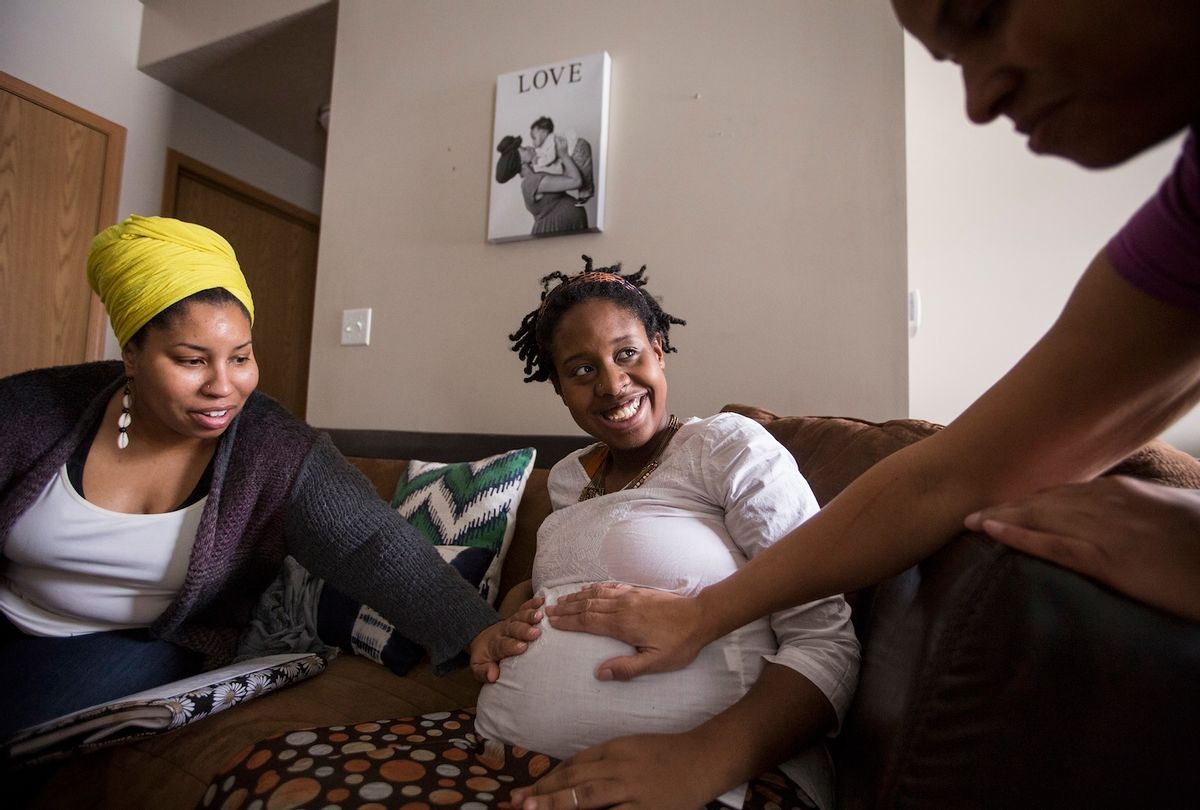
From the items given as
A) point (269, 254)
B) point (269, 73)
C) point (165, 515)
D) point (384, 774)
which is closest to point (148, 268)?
point (165, 515)

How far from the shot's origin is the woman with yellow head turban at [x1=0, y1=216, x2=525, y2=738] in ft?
3.88

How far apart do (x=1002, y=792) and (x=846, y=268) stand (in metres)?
1.33

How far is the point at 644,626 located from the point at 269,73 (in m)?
3.37

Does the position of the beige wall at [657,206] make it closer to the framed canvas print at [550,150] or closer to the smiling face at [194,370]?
the framed canvas print at [550,150]

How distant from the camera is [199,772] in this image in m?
0.97

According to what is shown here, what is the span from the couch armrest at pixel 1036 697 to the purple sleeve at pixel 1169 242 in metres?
0.19

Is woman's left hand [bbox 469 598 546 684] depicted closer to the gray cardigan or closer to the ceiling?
the gray cardigan

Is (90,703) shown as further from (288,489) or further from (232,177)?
(232,177)

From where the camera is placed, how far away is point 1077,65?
0.35m

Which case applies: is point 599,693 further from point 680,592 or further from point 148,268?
point 148,268

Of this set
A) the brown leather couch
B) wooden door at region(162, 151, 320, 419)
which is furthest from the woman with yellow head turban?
wooden door at region(162, 151, 320, 419)

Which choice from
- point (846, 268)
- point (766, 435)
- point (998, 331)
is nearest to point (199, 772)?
point (766, 435)

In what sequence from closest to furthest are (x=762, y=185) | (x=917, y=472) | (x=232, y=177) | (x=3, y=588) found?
1. (x=917, y=472)
2. (x=3, y=588)
3. (x=762, y=185)
4. (x=232, y=177)

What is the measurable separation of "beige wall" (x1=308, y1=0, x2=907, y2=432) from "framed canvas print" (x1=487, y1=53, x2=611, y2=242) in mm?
44
